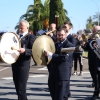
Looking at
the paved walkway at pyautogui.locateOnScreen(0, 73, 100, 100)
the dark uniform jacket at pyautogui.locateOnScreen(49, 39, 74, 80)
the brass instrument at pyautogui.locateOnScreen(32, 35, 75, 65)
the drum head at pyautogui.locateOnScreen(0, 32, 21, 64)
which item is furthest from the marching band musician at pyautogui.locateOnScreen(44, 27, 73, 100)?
the paved walkway at pyautogui.locateOnScreen(0, 73, 100, 100)

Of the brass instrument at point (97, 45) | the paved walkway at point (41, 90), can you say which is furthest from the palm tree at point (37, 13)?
the brass instrument at point (97, 45)

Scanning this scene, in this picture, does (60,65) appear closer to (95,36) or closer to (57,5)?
(95,36)

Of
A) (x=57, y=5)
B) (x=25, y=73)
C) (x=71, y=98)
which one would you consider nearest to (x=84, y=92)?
(x=71, y=98)

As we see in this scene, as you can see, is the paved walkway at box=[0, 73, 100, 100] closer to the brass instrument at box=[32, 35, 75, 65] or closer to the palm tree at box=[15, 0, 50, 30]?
the brass instrument at box=[32, 35, 75, 65]

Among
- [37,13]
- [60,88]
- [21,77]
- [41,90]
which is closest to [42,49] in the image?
[60,88]

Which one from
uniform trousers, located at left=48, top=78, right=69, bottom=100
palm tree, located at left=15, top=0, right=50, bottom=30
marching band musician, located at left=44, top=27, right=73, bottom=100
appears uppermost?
marching band musician, located at left=44, top=27, right=73, bottom=100

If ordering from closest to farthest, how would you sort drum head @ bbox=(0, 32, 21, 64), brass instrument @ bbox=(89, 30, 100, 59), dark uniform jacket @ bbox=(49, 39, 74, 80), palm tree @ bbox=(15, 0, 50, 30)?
dark uniform jacket @ bbox=(49, 39, 74, 80)
drum head @ bbox=(0, 32, 21, 64)
brass instrument @ bbox=(89, 30, 100, 59)
palm tree @ bbox=(15, 0, 50, 30)

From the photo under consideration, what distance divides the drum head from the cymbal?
1.53 feet

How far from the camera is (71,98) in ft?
26.5

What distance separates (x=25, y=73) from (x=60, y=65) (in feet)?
3.43

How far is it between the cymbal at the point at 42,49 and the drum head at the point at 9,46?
0.47 meters

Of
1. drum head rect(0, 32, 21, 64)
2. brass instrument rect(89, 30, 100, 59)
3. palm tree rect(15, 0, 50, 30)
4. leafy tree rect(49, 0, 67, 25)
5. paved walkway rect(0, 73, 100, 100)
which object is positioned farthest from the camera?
palm tree rect(15, 0, 50, 30)

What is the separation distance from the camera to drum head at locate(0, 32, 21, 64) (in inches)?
237

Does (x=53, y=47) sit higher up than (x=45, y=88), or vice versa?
(x=53, y=47)
